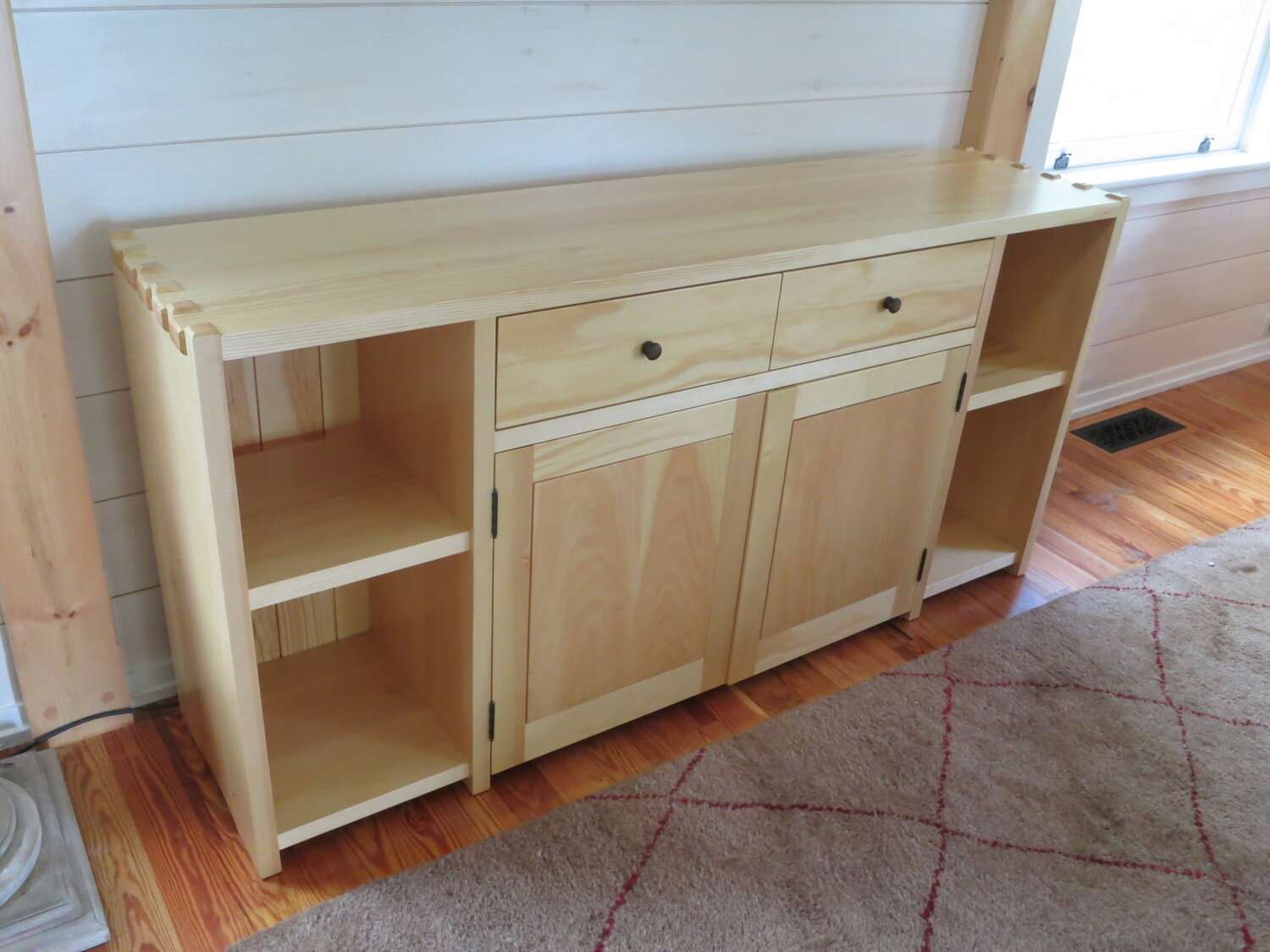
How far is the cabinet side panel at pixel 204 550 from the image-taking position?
1133 millimetres

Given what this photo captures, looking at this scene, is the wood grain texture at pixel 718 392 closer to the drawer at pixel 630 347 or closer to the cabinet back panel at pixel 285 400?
the drawer at pixel 630 347

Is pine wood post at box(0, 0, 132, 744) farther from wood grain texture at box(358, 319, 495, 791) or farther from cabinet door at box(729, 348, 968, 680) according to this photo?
cabinet door at box(729, 348, 968, 680)

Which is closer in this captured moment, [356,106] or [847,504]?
[356,106]

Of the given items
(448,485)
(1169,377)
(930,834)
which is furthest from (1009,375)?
(1169,377)

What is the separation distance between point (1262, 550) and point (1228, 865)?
3.26ft

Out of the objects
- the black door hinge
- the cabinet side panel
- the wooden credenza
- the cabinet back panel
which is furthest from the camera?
the black door hinge

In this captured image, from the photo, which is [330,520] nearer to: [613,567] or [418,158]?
[613,567]

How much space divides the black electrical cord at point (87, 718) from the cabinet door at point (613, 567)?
1.90ft

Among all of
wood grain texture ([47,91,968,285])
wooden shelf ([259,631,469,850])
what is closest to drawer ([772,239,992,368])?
wood grain texture ([47,91,968,285])

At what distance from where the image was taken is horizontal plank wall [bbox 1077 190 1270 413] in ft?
8.97

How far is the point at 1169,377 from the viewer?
307cm

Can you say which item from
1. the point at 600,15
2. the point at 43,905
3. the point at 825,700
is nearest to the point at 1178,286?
the point at 825,700

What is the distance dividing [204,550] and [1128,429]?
2424 mm

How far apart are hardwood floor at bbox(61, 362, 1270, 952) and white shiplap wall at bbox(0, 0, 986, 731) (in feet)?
0.61
